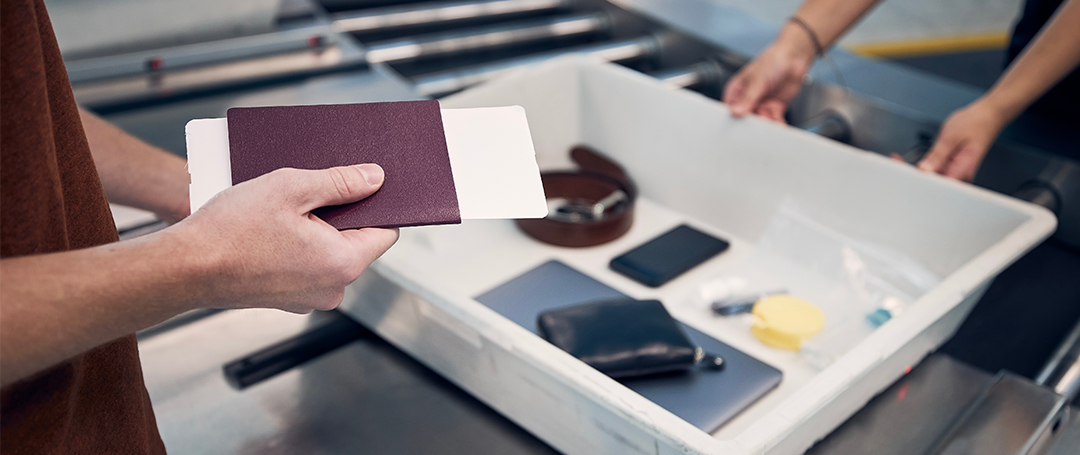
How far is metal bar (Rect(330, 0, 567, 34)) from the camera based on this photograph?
1.68m

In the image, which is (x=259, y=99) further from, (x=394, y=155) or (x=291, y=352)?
(x=394, y=155)

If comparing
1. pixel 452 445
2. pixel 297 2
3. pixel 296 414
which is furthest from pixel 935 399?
pixel 297 2

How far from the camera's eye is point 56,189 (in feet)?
1.61

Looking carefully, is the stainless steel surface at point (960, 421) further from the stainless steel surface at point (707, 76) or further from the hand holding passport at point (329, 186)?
the stainless steel surface at point (707, 76)

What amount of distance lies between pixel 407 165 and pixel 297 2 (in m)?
1.08

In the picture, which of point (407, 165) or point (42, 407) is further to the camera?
point (407, 165)

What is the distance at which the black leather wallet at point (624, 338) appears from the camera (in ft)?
2.54

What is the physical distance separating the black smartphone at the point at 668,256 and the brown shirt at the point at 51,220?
0.64 metres

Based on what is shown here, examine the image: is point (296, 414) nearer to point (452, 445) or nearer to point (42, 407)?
point (452, 445)

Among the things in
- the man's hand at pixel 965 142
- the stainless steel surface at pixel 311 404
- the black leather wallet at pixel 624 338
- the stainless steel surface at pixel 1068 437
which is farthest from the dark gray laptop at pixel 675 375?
the man's hand at pixel 965 142

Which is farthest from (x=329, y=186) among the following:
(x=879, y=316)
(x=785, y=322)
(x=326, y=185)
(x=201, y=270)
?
(x=879, y=316)

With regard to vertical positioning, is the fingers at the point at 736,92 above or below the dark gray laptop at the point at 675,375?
above

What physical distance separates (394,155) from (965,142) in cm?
81

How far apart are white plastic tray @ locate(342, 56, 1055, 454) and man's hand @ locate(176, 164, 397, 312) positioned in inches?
7.5
